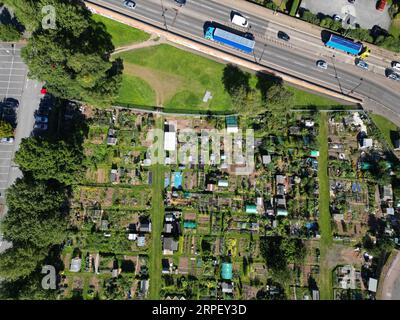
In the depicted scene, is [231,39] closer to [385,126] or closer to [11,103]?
[385,126]

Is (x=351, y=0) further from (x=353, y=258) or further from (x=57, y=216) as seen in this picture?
(x=57, y=216)

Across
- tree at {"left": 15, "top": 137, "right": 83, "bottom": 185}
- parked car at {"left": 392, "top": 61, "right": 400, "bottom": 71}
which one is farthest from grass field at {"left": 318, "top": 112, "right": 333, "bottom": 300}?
tree at {"left": 15, "top": 137, "right": 83, "bottom": 185}

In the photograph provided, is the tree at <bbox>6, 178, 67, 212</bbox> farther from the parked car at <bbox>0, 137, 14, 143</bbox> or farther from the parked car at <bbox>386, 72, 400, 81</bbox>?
the parked car at <bbox>386, 72, 400, 81</bbox>

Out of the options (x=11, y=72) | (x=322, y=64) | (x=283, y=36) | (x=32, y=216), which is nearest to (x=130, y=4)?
(x=11, y=72)

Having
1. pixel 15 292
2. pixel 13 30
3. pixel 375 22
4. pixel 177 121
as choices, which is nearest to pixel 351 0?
pixel 375 22

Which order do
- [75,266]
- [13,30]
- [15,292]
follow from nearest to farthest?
[15,292], [75,266], [13,30]
